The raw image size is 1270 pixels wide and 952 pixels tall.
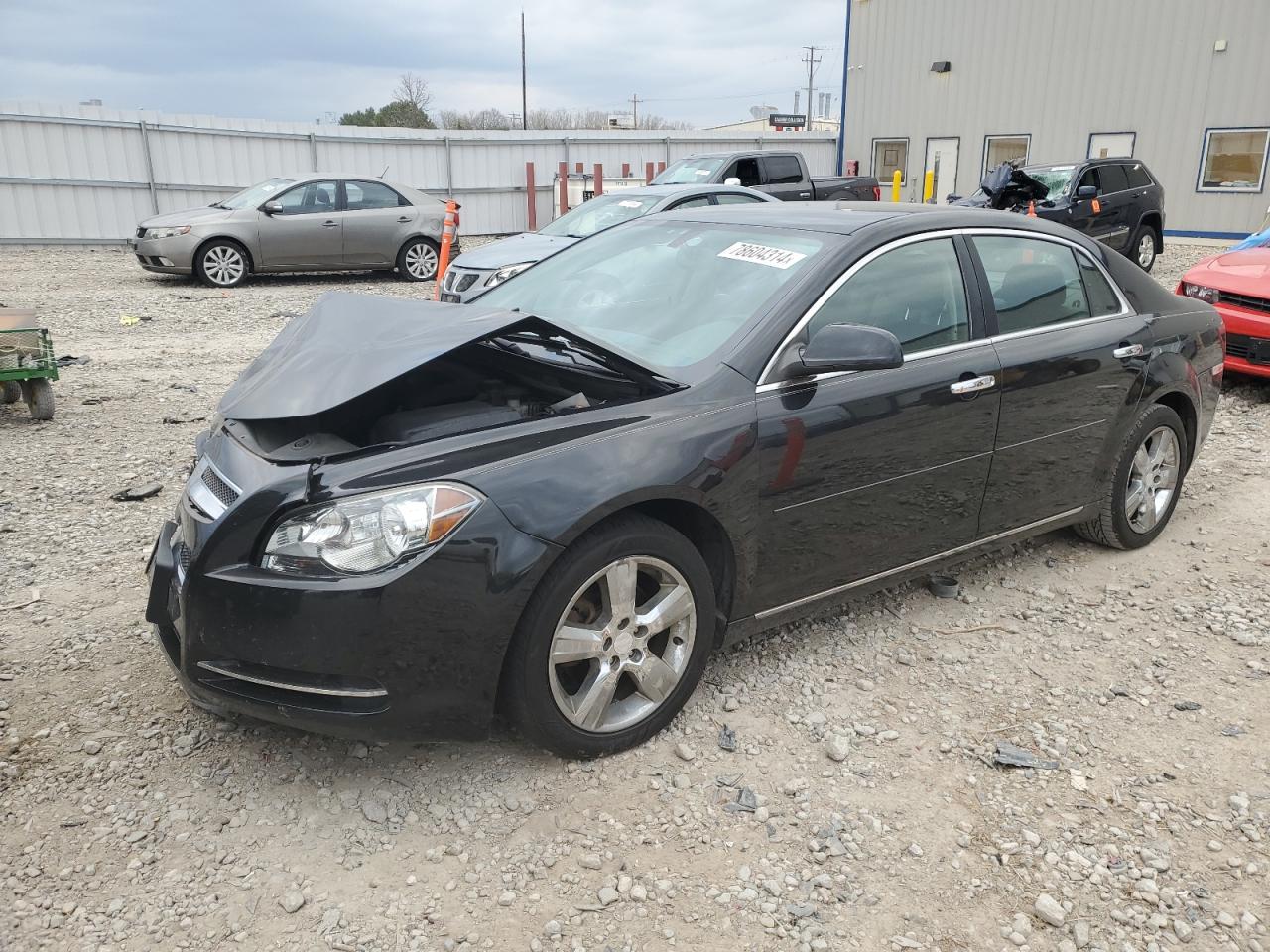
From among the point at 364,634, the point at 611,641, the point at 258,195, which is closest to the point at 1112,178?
the point at 258,195

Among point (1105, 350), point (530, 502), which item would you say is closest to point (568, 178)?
point (1105, 350)

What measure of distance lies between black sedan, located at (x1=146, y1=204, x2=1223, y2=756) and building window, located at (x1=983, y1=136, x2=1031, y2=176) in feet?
71.7

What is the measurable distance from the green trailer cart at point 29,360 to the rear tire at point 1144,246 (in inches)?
562

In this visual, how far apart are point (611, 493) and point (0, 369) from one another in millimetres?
5196

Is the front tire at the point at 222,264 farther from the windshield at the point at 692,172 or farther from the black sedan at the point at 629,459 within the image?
the black sedan at the point at 629,459

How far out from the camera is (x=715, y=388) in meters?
3.02

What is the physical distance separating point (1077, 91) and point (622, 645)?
23.9m

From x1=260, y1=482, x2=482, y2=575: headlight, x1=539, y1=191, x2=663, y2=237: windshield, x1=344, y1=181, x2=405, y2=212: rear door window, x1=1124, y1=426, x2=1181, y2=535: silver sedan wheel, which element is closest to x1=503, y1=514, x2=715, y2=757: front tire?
x1=260, y1=482, x2=482, y2=575: headlight

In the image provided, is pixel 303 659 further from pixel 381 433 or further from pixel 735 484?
pixel 735 484

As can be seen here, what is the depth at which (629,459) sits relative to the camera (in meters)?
2.77

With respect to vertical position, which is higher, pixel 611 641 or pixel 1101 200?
pixel 1101 200

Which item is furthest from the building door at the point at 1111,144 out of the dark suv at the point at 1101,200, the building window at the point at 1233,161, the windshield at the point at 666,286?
the windshield at the point at 666,286

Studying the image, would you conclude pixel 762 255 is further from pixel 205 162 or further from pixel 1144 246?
pixel 205 162

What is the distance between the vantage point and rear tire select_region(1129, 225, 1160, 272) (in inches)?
585
